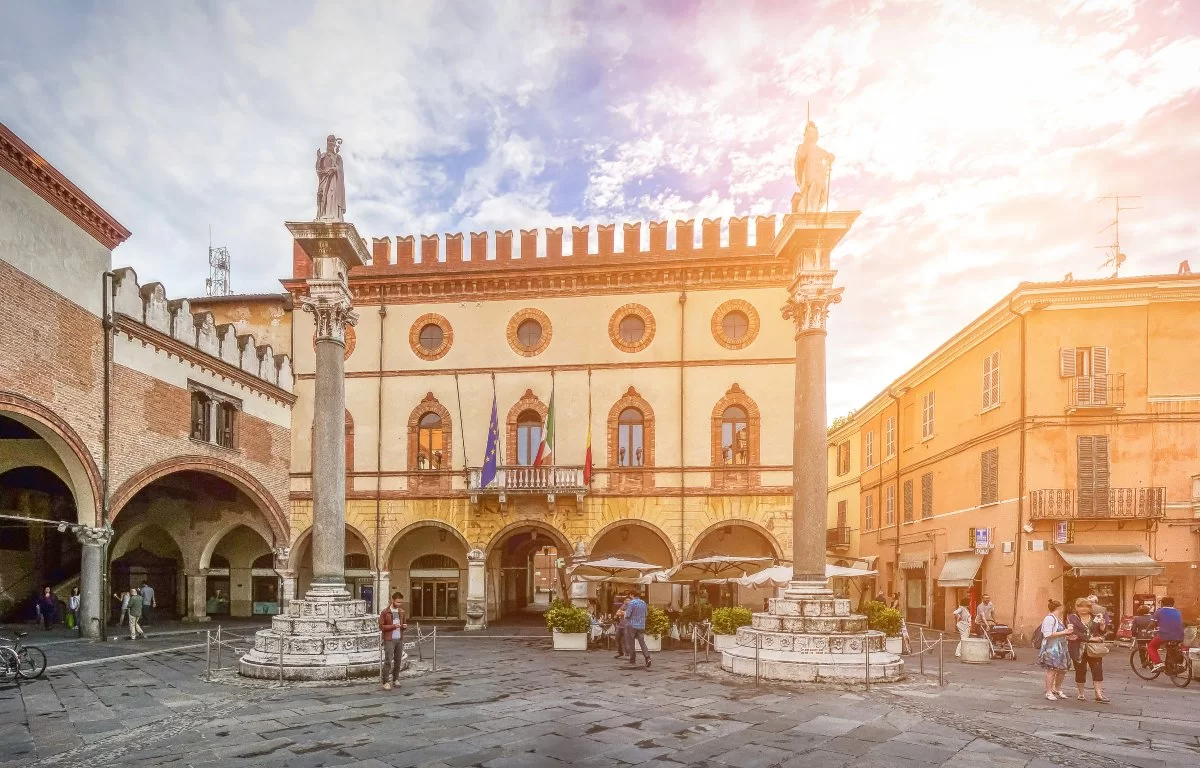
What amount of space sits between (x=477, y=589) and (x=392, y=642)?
14507 mm

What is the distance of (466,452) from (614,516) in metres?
5.56

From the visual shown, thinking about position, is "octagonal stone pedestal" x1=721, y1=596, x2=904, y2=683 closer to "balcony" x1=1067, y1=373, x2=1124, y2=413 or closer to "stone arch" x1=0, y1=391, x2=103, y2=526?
"balcony" x1=1067, y1=373, x2=1124, y2=413

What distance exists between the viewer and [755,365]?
1044 inches

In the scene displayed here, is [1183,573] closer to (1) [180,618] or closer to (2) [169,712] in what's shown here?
(2) [169,712]

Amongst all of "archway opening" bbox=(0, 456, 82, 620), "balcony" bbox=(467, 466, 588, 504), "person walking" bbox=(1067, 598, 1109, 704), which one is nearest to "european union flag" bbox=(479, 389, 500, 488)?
"balcony" bbox=(467, 466, 588, 504)

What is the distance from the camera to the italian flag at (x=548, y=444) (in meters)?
26.3

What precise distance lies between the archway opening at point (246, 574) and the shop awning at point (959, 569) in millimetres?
23835

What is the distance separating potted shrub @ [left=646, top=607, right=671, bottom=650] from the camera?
63.6ft

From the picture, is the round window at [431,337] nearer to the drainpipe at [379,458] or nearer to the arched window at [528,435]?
the drainpipe at [379,458]

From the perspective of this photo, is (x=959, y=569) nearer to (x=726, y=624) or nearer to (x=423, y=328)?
(x=726, y=624)

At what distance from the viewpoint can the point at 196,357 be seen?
24.4 meters

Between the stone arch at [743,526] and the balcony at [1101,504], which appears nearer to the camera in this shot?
the balcony at [1101,504]

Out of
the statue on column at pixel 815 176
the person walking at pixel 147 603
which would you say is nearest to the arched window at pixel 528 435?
the person walking at pixel 147 603

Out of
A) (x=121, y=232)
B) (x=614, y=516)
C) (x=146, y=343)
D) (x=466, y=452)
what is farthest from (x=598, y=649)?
(x=121, y=232)
